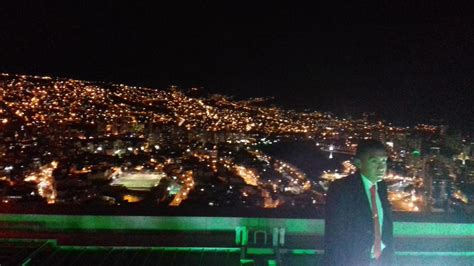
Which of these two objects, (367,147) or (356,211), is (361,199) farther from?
(367,147)

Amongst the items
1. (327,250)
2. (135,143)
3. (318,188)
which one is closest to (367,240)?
(327,250)

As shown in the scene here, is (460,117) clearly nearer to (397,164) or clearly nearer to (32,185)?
(397,164)

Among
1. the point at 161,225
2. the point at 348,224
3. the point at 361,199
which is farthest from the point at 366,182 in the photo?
the point at 161,225

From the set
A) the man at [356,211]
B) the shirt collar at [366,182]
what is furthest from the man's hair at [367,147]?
the shirt collar at [366,182]

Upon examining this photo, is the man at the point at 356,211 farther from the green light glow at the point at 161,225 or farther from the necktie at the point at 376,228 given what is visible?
the green light glow at the point at 161,225

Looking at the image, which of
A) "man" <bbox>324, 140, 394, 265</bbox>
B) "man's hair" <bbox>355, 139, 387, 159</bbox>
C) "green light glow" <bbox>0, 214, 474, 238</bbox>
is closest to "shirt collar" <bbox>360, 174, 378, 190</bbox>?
"man" <bbox>324, 140, 394, 265</bbox>
